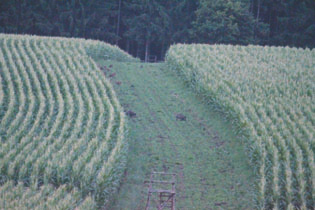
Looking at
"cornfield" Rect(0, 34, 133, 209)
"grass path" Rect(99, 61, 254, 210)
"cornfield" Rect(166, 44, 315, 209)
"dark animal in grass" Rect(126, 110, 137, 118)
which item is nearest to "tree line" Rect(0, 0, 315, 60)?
"cornfield" Rect(166, 44, 315, 209)

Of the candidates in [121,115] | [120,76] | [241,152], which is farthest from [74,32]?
[241,152]

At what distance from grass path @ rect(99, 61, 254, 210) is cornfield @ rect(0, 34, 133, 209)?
721 mm

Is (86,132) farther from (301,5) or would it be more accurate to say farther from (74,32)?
(301,5)

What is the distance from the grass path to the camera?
865 cm

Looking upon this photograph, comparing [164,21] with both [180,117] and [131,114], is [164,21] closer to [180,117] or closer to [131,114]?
[131,114]

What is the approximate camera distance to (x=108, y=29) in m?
38.3

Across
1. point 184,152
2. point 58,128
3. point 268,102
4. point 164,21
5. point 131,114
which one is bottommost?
point 184,152

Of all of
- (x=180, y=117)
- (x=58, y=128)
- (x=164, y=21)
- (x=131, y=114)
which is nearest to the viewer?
(x=58, y=128)

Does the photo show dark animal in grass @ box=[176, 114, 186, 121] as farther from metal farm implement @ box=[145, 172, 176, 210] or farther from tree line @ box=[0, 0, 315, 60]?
tree line @ box=[0, 0, 315, 60]

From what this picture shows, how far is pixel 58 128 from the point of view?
401 inches

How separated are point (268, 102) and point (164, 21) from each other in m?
24.6

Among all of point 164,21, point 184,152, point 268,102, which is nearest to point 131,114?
point 184,152

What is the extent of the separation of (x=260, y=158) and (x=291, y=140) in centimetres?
107

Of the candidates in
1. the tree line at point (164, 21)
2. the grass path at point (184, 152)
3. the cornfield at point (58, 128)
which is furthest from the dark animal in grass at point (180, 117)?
the tree line at point (164, 21)
